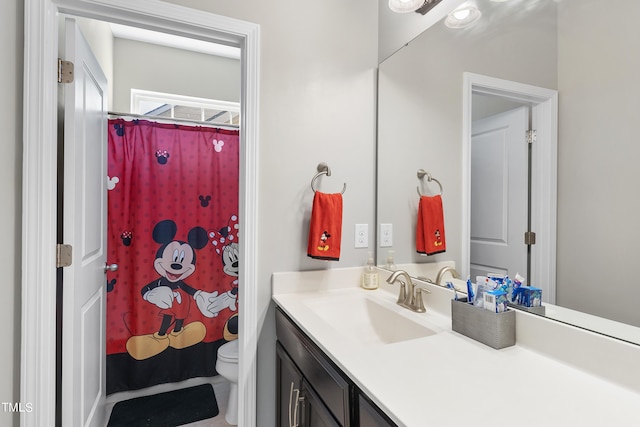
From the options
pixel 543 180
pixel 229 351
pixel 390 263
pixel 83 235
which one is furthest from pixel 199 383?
pixel 543 180

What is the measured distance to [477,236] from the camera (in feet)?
3.70

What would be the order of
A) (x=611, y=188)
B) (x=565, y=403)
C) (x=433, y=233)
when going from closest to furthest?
1. (x=565, y=403)
2. (x=611, y=188)
3. (x=433, y=233)

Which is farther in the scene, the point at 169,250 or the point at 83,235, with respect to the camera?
the point at 169,250

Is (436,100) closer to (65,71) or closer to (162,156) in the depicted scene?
(65,71)

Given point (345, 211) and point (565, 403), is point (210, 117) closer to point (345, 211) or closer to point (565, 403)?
point (345, 211)

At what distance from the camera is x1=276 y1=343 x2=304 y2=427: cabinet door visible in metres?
1.10

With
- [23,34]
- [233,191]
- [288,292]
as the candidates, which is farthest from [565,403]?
[233,191]

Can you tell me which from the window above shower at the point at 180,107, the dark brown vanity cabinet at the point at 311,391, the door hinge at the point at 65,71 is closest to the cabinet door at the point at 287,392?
the dark brown vanity cabinet at the point at 311,391

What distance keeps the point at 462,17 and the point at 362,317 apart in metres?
1.21

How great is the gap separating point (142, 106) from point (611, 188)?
3.16 metres

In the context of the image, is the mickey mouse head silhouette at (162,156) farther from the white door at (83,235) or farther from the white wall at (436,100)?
the white wall at (436,100)

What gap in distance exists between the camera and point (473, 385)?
68 cm

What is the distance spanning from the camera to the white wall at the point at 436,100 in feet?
3.15

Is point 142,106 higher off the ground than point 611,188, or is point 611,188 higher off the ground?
point 142,106
